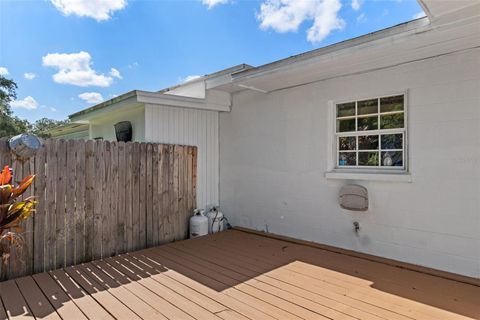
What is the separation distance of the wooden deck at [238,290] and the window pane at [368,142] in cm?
166

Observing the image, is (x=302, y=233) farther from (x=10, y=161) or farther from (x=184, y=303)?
(x=10, y=161)

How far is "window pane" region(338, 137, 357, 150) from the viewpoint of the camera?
4.57m

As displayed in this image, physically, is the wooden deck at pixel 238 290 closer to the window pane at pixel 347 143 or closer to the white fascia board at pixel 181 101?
the window pane at pixel 347 143

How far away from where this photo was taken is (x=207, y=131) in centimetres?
621

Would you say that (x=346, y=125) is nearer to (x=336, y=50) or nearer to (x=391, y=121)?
(x=391, y=121)

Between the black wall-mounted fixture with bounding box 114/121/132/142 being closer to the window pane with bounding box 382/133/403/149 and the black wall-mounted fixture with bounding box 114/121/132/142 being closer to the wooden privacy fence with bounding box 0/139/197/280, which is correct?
the wooden privacy fence with bounding box 0/139/197/280

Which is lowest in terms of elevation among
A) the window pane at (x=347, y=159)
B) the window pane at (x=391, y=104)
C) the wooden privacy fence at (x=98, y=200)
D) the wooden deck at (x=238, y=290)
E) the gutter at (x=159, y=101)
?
the wooden deck at (x=238, y=290)

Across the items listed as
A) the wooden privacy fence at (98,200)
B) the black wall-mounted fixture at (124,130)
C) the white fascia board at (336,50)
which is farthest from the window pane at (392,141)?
the black wall-mounted fixture at (124,130)

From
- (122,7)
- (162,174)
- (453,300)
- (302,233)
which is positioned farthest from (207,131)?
(122,7)

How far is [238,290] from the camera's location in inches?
122

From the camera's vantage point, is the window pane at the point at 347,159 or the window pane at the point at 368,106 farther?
the window pane at the point at 347,159

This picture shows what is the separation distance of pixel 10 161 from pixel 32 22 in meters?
7.82

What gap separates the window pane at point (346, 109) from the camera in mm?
4535

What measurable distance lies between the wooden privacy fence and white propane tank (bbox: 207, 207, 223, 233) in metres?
0.47
